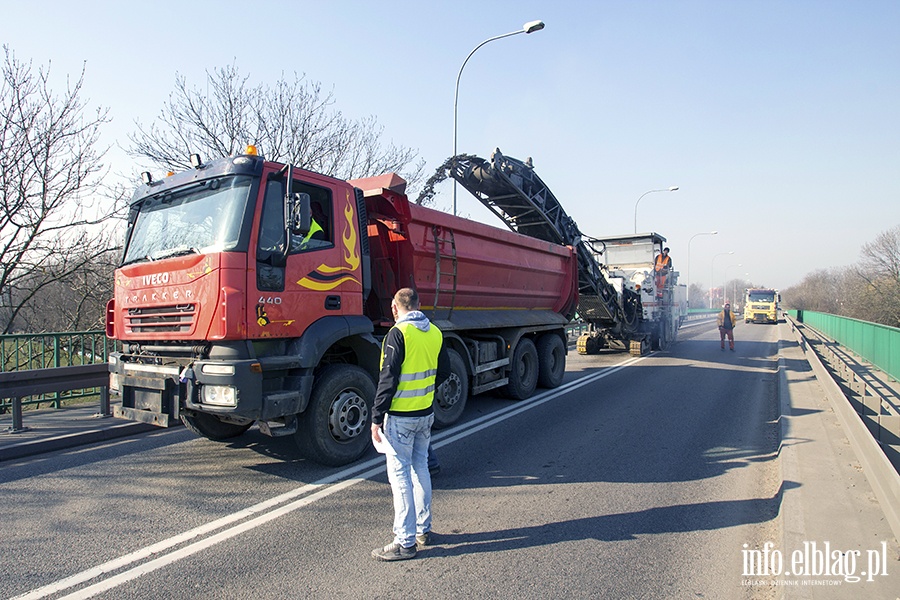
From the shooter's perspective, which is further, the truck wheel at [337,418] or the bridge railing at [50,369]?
the bridge railing at [50,369]

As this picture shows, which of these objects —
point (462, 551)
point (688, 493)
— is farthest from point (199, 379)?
point (688, 493)

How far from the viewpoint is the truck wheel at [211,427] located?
5.93m

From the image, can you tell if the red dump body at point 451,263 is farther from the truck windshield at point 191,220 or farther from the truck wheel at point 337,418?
the truck windshield at point 191,220

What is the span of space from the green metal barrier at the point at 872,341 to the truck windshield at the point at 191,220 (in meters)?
12.6

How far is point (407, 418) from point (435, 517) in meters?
1.04

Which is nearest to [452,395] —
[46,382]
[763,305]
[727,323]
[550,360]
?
[550,360]

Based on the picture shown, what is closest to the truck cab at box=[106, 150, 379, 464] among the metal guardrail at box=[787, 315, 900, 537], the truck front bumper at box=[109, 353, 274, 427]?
the truck front bumper at box=[109, 353, 274, 427]

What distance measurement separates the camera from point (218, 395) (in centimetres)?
459

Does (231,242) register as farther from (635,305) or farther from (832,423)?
(635,305)

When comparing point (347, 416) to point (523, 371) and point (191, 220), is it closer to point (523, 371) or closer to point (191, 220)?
point (191, 220)

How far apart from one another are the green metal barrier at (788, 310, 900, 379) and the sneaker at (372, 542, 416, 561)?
1186 cm

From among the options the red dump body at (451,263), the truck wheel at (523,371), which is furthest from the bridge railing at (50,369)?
the truck wheel at (523,371)

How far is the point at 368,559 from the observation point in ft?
11.5

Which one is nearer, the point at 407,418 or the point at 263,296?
the point at 407,418
